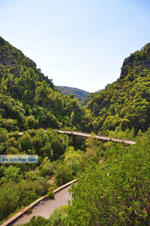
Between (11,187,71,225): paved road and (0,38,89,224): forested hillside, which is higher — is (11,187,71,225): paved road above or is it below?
below

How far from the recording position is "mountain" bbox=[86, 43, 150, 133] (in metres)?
62.7

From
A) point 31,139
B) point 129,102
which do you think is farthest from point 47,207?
point 129,102

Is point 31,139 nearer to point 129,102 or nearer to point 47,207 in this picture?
point 47,207

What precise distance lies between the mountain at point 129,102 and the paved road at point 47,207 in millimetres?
45365

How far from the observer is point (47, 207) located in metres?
16.5

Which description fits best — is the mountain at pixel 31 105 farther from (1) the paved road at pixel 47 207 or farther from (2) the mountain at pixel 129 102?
(1) the paved road at pixel 47 207

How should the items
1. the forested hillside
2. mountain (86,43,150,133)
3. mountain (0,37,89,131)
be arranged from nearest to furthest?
1. the forested hillside
2. mountain (0,37,89,131)
3. mountain (86,43,150,133)

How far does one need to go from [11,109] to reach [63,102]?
26652 millimetres

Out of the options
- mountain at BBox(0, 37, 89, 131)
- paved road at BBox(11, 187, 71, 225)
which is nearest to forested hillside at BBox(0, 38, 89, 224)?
mountain at BBox(0, 37, 89, 131)

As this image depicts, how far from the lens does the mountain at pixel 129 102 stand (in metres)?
62.7

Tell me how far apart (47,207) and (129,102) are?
205ft

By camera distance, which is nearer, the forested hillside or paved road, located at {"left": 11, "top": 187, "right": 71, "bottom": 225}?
paved road, located at {"left": 11, "top": 187, "right": 71, "bottom": 225}

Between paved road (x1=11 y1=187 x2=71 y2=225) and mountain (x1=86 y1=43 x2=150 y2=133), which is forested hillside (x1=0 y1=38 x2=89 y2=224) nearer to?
paved road (x1=11 y1=187 x2=71 y2=225)

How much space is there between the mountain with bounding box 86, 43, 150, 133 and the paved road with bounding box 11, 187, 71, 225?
4537 cm
